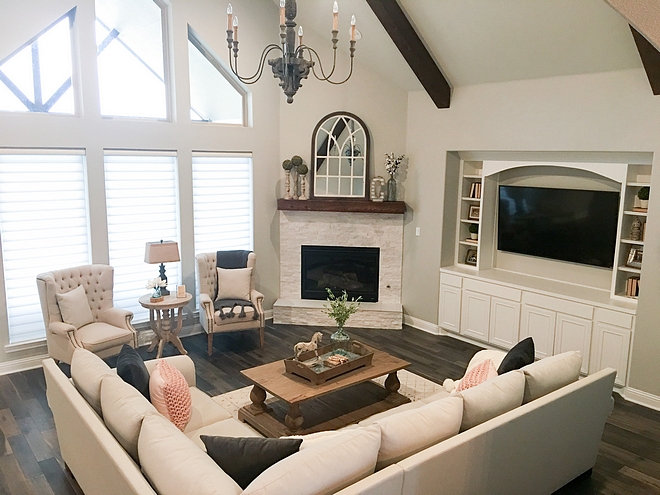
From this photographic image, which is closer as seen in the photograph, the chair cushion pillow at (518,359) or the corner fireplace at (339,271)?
the chair cushion pillow at (518,359)

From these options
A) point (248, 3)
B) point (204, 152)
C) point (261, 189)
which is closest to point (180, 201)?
point (204, 152)

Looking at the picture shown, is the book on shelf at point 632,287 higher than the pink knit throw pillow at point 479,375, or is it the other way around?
the book on shelf at point 632,287

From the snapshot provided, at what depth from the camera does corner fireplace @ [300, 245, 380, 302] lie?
23.7 ft


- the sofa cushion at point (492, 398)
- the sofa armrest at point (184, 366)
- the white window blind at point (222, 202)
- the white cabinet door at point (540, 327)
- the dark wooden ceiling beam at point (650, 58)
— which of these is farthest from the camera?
the white window blind at point (222, 202)

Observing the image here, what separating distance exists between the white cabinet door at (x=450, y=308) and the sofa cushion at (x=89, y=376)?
436 centimetres

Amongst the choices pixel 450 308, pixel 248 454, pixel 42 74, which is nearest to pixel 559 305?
pixel 450 308

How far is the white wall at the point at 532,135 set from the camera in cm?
485

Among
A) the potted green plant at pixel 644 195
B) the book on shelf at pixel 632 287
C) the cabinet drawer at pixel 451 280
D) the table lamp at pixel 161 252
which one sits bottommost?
the cabinet drawer at pixel 451 280

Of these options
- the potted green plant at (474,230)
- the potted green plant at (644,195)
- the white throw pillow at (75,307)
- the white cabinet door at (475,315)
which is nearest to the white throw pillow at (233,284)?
the white throw pillow at (75,307)

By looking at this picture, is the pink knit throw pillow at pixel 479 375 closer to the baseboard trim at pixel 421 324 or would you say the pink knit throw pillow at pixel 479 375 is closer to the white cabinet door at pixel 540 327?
the white cabinet door at pixel 540 327

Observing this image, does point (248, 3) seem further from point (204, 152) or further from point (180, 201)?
point (180, 201)

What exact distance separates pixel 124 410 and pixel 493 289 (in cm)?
445

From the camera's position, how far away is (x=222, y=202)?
6.76 metres

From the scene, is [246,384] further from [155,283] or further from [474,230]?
[474,230]
